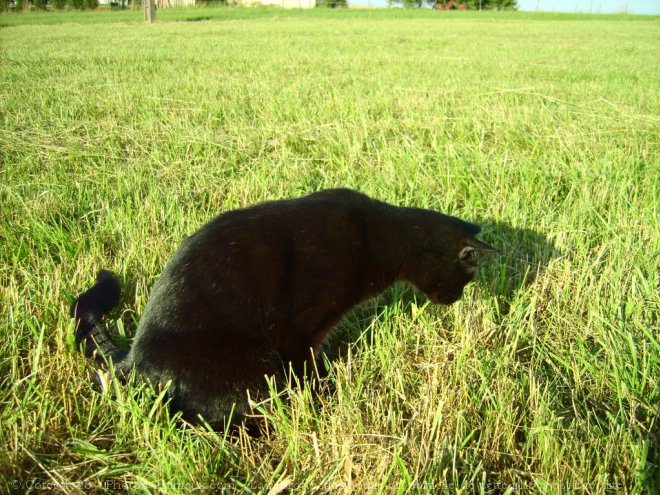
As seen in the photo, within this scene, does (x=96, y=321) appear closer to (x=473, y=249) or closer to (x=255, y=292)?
(x=255, y=292)

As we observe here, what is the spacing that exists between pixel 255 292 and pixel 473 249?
1.10 meters

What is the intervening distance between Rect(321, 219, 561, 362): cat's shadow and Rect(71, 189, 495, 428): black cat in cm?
28

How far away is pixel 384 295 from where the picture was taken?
301 centimetres

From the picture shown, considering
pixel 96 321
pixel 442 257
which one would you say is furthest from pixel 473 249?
pixel 96 321

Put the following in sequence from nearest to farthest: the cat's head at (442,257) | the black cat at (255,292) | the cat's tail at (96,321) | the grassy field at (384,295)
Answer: the grassy field at (384,295), the black cat at (255,292), the cat's tail at (96,321), the cat's head at (442,257)

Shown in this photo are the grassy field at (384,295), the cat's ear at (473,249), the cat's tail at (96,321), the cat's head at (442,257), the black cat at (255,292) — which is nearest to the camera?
the grassy field at (384,295)

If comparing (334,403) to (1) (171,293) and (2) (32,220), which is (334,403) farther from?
(2) (32,220)

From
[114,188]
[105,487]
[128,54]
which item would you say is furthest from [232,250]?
[128,54]

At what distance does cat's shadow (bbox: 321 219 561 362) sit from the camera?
8.71ft

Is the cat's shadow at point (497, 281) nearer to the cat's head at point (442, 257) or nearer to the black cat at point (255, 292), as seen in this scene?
the cat's head at point (442, 257)

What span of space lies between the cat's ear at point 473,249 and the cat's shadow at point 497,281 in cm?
13

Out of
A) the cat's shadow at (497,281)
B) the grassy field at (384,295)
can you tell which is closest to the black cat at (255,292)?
the grassy field at (384,295)

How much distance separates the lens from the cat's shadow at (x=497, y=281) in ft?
8.71

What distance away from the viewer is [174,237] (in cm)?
316
